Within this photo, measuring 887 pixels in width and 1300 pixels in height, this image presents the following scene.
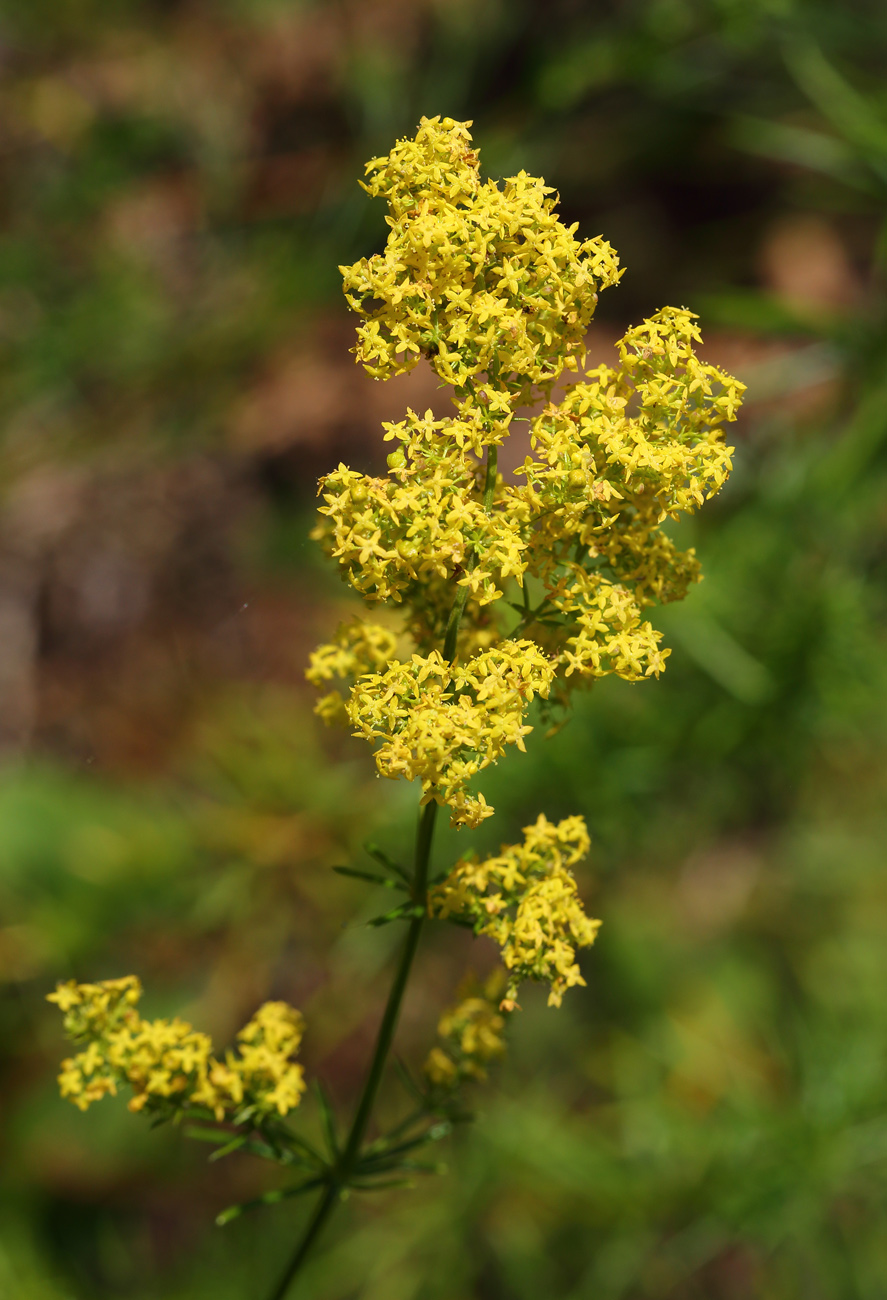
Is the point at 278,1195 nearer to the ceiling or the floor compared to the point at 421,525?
nearer to the floor

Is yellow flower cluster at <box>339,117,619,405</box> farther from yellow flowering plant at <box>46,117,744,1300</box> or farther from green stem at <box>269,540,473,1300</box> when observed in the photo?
green stem at <box>269,540,473,1300</box>

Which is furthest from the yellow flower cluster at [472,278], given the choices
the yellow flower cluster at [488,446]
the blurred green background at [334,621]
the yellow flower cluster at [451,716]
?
the blurred green background at [334,621]

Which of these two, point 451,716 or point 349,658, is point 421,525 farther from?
point 349,658

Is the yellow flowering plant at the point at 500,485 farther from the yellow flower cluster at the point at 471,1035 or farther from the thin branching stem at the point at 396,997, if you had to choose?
the yellow flower cluster at the point at 471,1035

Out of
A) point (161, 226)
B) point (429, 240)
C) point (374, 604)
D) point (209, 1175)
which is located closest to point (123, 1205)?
point (209, 1175)

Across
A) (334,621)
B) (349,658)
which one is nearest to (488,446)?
(349,658)

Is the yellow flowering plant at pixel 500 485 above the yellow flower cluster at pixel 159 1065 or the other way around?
above

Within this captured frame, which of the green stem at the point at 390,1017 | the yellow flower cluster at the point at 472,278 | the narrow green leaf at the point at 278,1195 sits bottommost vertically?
the narrow green leaf at the point at 278,1195

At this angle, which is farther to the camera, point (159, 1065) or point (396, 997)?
point (159, 1065)
